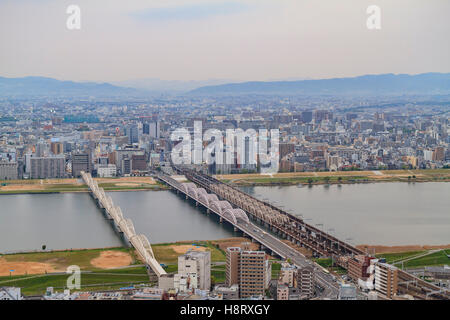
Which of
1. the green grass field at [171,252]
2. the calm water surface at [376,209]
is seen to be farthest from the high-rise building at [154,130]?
the green grass field at [171,252]

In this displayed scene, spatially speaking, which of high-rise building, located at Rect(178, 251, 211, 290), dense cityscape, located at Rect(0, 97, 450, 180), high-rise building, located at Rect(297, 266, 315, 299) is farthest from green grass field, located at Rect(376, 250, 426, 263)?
dense cityscape, located at Rect(0, 97, 450, 180)

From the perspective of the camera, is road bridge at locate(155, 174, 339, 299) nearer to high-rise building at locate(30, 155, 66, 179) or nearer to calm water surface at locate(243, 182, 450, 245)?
calm water surface at locate(243, 182, 450, 245)

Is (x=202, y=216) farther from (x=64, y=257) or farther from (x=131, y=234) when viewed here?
(x=64, y=257)

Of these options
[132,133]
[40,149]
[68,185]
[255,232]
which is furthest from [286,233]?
[132,133]

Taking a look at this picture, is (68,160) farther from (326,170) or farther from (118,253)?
(118,253)

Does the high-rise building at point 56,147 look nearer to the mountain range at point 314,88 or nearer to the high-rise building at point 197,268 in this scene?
the mountain range at point 314,88

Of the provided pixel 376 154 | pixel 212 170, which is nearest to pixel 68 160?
pixel 212 170
